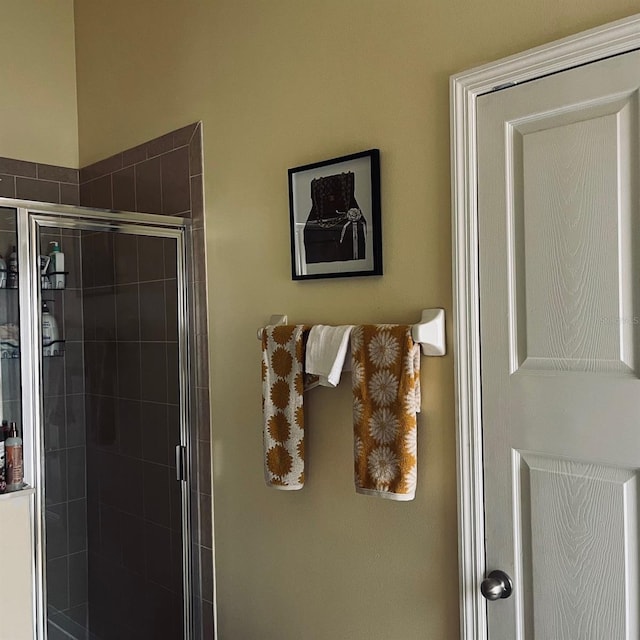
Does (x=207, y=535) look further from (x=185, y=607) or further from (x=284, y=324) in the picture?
(x=284, y=324)

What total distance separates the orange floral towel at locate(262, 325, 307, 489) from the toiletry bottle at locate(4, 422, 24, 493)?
699 mm

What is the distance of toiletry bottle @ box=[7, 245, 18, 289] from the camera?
1.87 meters

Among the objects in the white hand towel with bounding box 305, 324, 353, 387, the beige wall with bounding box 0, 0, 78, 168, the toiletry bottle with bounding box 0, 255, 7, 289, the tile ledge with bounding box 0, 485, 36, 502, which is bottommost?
the tile ledge with bounding box 0, 485, 36, 502

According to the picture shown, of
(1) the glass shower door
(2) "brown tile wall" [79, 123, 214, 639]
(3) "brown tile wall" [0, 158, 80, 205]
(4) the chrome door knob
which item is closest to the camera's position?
(4) the chrome door knob

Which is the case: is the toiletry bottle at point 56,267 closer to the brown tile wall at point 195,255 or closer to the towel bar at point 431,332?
the brown tile wall at point 195,255

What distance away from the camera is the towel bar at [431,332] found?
4.91 feet

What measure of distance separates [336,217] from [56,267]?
2.78ft

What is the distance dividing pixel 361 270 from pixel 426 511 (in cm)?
61

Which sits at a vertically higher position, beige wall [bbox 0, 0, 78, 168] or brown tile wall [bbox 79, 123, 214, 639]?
beige wall [bbox 0, 0, 78, 168]

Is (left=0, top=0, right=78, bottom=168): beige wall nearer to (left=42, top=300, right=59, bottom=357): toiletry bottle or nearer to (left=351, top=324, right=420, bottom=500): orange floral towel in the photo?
(left=42, top=300, right=59, bottom=357): toiletry bottle

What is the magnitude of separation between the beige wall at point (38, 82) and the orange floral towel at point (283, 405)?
160 centimetres

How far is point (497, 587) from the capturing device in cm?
142

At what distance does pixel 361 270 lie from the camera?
5.58ft

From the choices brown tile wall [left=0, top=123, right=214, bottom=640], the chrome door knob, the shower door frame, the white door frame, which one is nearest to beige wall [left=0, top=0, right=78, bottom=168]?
brown tile wall [left=0, top=123, right=214, bottom=640]
